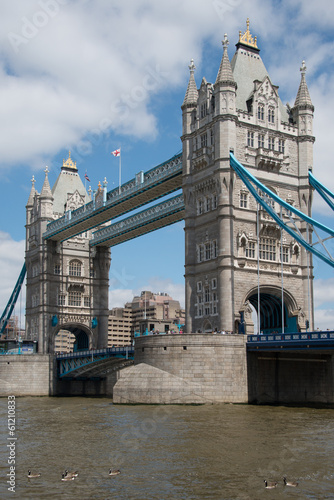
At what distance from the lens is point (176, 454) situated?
2769 cm

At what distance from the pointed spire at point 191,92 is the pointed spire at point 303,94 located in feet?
32.9

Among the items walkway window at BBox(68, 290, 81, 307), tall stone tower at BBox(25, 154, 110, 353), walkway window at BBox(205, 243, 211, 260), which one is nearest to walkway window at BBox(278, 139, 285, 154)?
walkway window at BBox(205, 243, 211, 260)

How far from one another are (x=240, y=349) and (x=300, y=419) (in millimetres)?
11699

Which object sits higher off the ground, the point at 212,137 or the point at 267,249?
the point at 212,137

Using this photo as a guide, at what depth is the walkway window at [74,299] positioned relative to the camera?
9481 cm

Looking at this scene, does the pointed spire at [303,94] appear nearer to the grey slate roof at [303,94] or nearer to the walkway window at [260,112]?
the grey slate roof at [303,94]

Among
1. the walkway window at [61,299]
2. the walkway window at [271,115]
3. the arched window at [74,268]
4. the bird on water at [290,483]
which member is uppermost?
the walkway window at [271,115]

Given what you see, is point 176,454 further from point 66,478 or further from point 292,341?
point 292,341

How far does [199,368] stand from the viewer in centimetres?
5072

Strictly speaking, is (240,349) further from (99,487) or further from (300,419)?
(99,487)

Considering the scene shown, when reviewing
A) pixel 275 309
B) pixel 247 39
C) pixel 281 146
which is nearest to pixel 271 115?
pixel 281 146

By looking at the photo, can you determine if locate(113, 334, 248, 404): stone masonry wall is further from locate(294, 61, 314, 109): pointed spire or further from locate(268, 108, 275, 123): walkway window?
locate(294, 61, 314, 109): pointed spire

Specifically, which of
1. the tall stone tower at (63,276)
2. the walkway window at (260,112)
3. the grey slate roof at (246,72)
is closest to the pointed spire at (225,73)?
the grey slate roof at (246,72)

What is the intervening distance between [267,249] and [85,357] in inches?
1107
